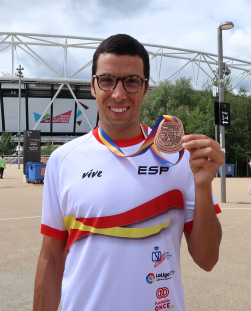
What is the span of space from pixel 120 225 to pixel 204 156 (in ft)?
1.66

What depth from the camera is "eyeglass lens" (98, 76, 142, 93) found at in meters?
1.62

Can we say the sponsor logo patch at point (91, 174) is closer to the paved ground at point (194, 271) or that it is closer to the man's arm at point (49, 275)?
the man's arm at point (49, 275)

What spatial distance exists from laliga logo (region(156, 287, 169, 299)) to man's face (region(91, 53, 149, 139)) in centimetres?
78

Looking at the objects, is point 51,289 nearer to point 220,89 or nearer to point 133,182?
point 133,182

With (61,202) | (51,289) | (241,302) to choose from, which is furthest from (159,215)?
(241,302)

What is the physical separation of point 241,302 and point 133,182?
10.5ft

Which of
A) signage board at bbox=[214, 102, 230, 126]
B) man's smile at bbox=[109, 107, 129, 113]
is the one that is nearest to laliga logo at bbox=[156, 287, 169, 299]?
man's smile at bbox=[109, 107, 129, 113]

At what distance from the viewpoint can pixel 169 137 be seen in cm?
152

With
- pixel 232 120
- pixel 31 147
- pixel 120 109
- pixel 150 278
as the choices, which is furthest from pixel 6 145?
pixel 150 278

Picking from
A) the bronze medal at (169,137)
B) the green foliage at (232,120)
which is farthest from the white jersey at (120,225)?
the green foliage at (232,120)

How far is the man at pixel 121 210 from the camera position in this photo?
1.42m

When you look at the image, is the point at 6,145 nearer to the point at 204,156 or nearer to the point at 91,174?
the point at 91,174

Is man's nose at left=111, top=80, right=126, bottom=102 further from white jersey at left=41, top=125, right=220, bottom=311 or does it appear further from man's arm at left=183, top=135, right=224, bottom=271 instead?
man's arm at left=183, top=135, right=224, bottom=271

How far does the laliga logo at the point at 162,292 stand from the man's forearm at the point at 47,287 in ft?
1.89
